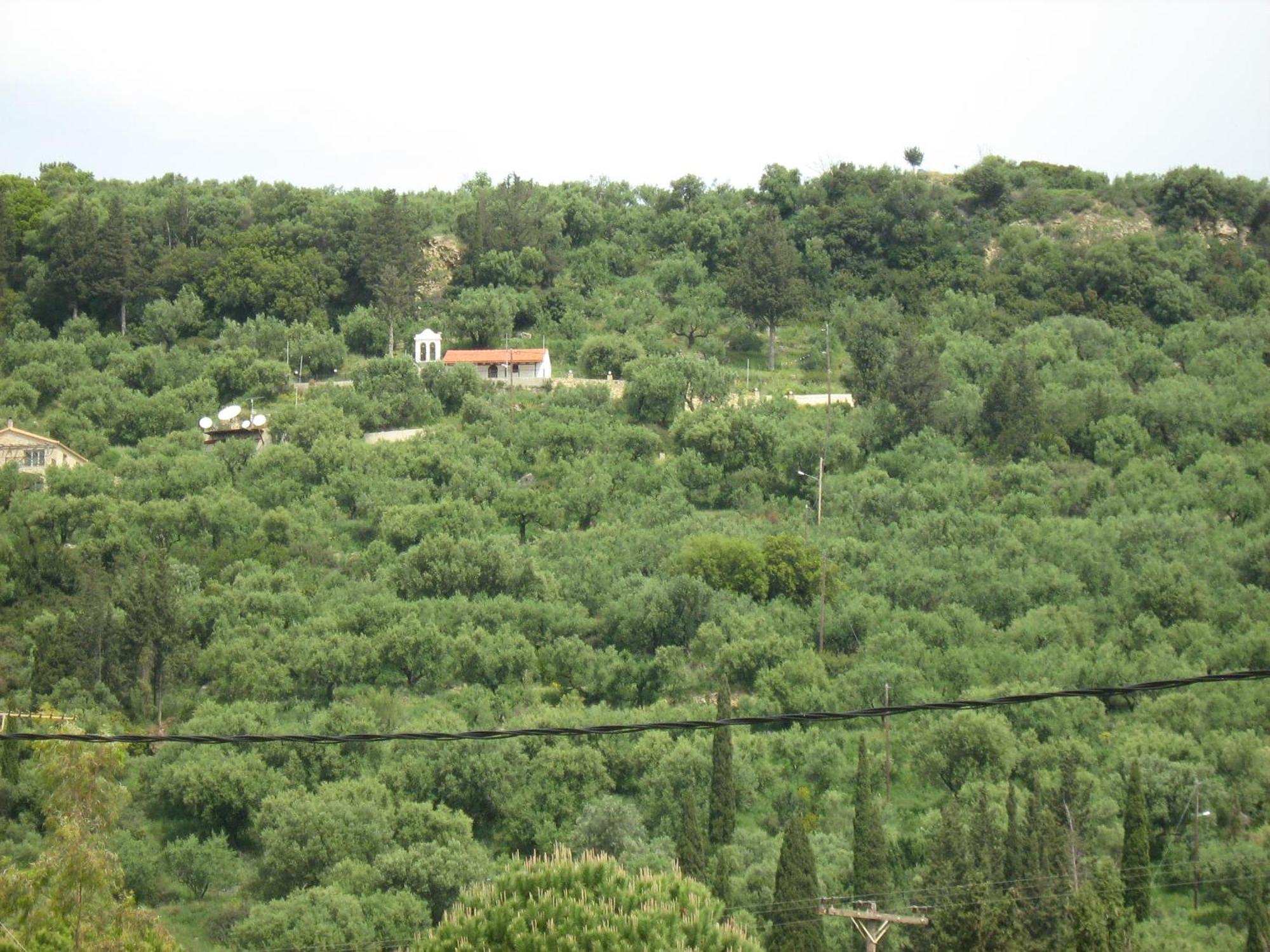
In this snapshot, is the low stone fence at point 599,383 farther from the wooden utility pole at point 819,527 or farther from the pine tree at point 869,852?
the pine tree at point 869,852

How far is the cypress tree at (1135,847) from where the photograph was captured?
2778cm

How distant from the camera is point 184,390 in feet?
167

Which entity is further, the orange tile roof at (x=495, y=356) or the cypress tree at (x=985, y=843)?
the orange tile roof at (x=495, y=356)

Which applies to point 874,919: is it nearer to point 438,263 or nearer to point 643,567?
point 643,567

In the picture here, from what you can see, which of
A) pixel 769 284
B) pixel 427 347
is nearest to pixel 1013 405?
pixel 769 284

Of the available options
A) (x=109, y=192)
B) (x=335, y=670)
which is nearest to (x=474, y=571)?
(x=335, y=670)

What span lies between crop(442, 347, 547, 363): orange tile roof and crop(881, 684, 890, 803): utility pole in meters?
20.3

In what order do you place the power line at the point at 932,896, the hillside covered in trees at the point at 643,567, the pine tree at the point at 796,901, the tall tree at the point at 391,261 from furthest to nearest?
the tall tree at the point at 391,261, the hillside covered in trees at the point at 643,567, the pine tree at the point at 796,901, the power line at the point at 932,896

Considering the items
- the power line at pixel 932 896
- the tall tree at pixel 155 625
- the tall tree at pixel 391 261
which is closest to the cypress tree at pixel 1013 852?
the power line at pixel 932 896

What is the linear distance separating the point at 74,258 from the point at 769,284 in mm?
23746

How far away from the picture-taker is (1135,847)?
28.4 metres

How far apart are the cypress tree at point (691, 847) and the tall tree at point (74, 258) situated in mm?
36482

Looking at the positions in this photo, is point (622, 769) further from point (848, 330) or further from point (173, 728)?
point (848, 330)

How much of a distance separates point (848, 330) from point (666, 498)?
12487 mm
